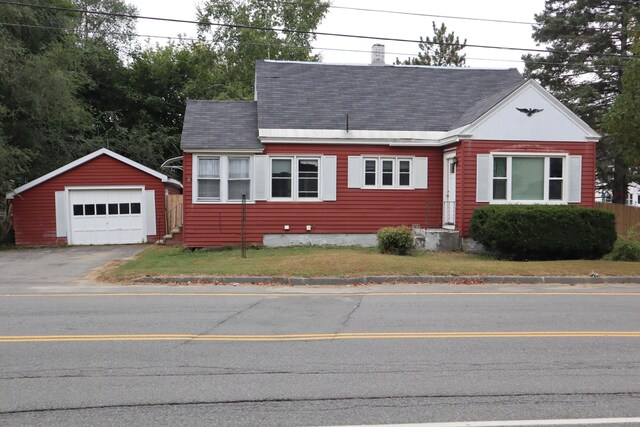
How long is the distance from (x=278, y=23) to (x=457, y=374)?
123 ft

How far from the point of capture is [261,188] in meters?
19.3

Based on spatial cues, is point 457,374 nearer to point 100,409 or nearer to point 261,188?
point 100,409

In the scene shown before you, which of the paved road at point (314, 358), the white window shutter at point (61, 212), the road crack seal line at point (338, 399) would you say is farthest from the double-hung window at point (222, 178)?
the road crack seal line at point (338, 399)

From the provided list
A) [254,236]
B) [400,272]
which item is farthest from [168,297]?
[254,236]

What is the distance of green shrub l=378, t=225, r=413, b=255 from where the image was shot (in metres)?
16.7

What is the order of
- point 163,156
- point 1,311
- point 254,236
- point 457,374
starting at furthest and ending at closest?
point 163,156, point 254,236, point 1,311, point 457,374

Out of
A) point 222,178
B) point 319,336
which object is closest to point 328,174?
point 222,178

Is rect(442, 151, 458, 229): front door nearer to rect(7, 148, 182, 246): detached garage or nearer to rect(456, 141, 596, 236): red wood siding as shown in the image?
rect(456, 141, 596, 236): red wood siding

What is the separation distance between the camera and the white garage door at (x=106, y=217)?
2386cm

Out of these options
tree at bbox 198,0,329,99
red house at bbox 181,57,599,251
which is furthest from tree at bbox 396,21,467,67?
red house at bbox 181,57,599,251

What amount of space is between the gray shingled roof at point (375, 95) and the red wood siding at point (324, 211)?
0.93 m

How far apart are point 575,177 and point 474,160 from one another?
11.2 feet

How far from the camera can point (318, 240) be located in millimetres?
19594

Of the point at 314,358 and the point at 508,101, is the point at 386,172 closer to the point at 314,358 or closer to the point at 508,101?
the point at 508,101
